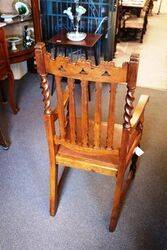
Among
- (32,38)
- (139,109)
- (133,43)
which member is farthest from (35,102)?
(133,43)

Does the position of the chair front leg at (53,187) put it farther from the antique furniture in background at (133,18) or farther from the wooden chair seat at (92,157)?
the antique furniture in background at (133,18)

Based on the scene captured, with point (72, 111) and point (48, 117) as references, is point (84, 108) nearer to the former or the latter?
point (72, 111)

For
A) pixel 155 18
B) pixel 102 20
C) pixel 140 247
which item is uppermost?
pixel 102 20

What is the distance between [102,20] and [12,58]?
1.16 meters

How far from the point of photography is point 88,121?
3.75 ft

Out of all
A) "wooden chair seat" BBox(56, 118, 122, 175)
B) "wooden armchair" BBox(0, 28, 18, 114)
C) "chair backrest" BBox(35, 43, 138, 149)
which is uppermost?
"chair backrest" BBox(35, 43, 138, 149)

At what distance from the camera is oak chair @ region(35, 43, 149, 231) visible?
37.4 inches

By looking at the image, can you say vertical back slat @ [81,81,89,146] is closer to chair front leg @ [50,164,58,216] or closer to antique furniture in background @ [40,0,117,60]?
chair front leg @ [50,164,58,216]

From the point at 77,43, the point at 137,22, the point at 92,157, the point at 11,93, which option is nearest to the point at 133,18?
the point at 137,22

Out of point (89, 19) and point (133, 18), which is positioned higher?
point (89, 19)

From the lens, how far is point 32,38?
285 centimetres

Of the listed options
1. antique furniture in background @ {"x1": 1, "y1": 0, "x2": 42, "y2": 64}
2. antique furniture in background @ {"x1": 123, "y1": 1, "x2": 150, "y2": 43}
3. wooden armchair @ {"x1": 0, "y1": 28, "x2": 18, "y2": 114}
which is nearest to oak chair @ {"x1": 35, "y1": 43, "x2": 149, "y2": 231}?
wooden armchair @ {"x1": 0, "y1": 28, "x2": 18, "y2": 114}


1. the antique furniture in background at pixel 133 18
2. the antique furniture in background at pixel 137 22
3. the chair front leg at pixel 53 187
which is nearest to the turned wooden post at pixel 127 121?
the chair front leg at pixel 53 187

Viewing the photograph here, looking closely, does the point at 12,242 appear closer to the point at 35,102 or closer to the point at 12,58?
the point at 35,102
